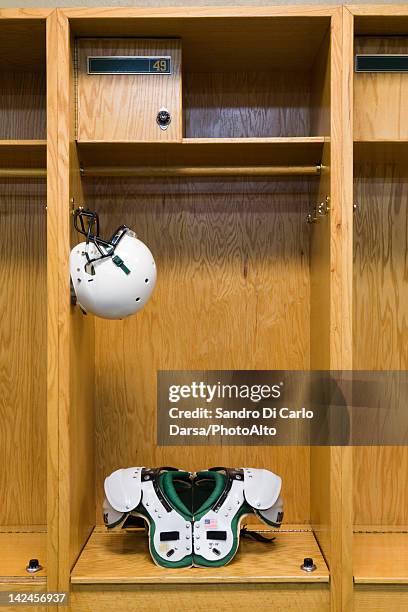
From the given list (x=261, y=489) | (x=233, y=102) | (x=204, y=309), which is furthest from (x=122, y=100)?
(x=261, y=489)

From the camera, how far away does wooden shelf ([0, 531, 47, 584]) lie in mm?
2129

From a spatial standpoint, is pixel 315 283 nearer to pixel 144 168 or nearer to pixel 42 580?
pixel 144 168

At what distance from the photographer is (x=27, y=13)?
2.08m

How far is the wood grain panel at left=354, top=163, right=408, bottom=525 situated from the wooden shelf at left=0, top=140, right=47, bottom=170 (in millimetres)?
1131

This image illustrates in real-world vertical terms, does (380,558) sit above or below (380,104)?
below

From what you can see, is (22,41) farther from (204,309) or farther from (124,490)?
(124,490)

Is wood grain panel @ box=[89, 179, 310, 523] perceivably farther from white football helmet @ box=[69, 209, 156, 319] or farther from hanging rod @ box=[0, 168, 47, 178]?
white football helmet @ box=[69, 209, 156, 319]

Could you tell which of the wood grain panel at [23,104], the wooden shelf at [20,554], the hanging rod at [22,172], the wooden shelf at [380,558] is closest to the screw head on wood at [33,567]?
the wooden shelf at [20,554]

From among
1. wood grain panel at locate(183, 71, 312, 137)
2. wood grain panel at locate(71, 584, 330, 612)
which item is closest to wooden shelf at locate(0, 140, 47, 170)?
wood grain panel at locate(183, 71, 312, 137)

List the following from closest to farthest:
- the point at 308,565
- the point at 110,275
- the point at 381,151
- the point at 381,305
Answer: the point at 110,275 < the point at 308,565 < the point at 381,151 < the point at 381,305

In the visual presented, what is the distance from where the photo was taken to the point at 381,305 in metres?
2.57

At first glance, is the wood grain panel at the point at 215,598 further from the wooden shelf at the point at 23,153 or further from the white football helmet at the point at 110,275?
the wooden shelf at the point at 23,153

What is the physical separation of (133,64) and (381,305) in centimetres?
121

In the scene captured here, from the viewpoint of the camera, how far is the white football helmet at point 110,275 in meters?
2.03
